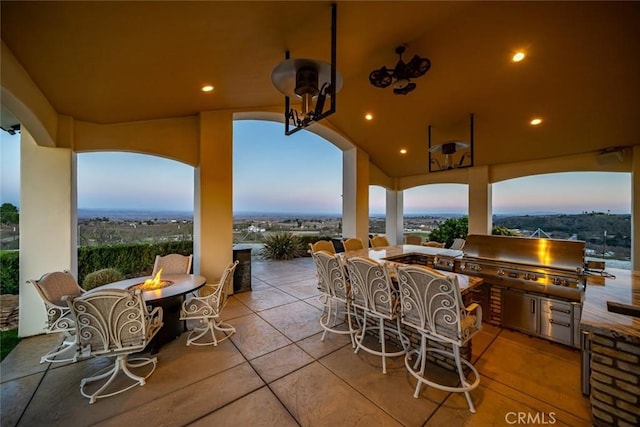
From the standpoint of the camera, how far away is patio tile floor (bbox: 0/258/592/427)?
1853mm

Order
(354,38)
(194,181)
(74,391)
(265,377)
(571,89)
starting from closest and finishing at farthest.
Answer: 1. (74,391)
2. (265,377)
3. (354,38)
4. (571,89)
5. (194,181)

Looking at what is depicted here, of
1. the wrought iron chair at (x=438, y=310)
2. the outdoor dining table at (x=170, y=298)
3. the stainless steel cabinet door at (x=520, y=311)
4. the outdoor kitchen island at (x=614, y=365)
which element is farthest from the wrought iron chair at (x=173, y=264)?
the stainless steel cabinet door at (x=520, y=311)

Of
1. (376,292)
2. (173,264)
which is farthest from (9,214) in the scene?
(376,292)

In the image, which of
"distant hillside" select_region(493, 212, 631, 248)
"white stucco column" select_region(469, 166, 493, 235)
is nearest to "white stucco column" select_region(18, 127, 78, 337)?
"white stucco column" select_region(469, 166, 493, 235)

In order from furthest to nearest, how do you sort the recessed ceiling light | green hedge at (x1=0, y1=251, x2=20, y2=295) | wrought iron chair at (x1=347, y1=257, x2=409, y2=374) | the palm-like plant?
the palm-like plant, green hedge at (x1=0, y1=251, x2=20, y2=295), the recessed ceiling light, wrought iron chair at (x1=347, y1=257, x2=409, y2=374)

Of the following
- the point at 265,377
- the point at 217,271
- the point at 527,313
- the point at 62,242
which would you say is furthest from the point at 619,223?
the point at 62,242

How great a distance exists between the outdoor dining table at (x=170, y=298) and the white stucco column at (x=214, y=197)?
42.6 inches

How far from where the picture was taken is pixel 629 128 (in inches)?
170

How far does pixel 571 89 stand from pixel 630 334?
4.27 m

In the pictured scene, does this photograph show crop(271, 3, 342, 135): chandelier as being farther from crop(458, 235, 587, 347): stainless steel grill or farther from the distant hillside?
the distant hillside

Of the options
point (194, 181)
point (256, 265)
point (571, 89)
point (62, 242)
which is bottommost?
point (256, 265)

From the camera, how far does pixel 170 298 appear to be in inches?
104

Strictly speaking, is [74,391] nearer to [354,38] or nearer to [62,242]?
[62,242]

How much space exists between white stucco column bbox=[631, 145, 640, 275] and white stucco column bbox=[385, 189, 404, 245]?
5.36m
